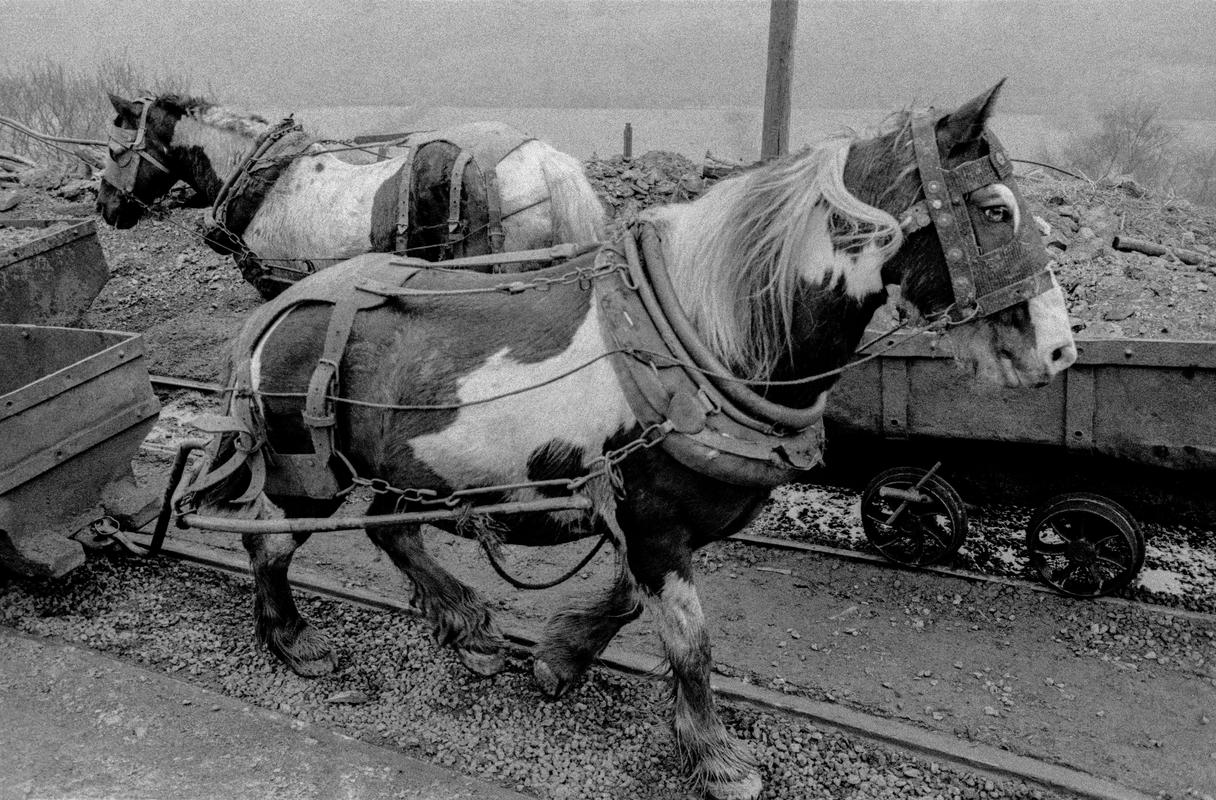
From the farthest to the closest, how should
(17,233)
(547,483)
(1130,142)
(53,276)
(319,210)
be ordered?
1. (1130,142)
2. (17,233)
3. (53,276)
4. (319,210)
5. (547,483)

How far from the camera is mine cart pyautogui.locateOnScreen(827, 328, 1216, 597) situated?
13.6 ft

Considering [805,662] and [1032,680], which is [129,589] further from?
[1032,680]

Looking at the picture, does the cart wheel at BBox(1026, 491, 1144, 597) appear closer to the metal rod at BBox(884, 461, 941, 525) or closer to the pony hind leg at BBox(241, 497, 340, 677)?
the metal rod at BBox(884, 461, 941, 525)

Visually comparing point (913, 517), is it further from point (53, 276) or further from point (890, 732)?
point (53, 276)

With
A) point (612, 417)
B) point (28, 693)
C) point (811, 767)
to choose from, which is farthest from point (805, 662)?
point (28, 693)

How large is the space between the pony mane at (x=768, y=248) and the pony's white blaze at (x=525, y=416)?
14.1 inches

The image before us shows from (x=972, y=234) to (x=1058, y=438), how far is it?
234cm

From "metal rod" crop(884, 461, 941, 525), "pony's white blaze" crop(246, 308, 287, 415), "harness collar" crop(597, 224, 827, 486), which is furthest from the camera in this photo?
"metal rod" crop(884, 461, 941, 525)

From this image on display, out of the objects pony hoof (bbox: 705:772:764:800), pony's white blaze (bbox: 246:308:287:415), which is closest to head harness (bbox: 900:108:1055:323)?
pony hoof (bbox: 705:772:764:800)

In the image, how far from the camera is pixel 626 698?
12.4 feet

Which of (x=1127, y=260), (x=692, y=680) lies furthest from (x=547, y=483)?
(x=1127, y=260)

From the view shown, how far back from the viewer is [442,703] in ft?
12.4

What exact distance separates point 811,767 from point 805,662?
790 millimetres

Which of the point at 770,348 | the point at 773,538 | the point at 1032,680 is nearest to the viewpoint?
the point at 770,348
